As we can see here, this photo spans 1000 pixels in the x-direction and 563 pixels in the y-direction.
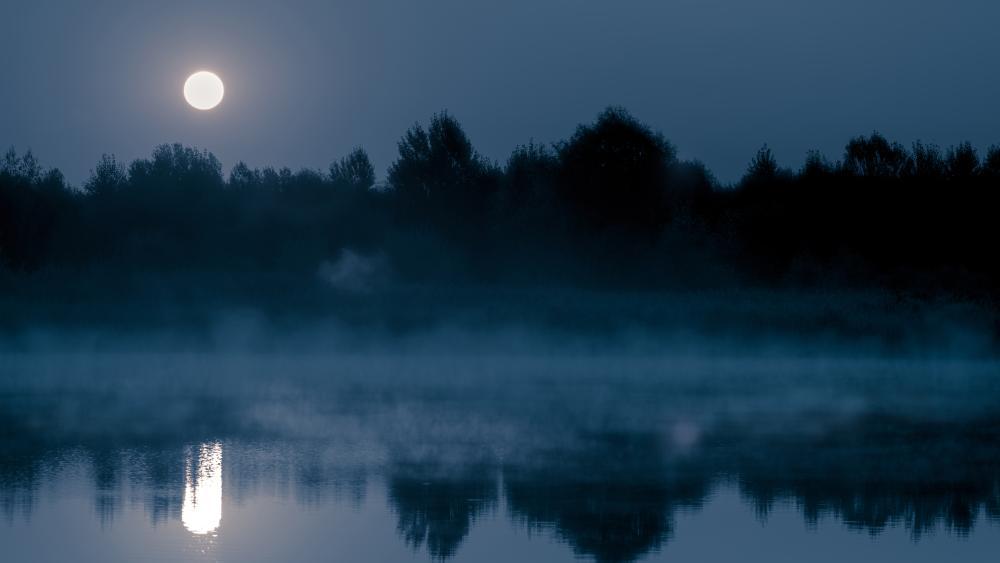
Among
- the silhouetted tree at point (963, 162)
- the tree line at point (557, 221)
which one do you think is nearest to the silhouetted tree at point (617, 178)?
the tree line at point (557, 221)

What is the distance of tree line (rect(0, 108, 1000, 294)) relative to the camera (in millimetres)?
41719

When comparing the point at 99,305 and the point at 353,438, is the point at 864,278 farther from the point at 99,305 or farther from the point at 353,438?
the point at 353,438

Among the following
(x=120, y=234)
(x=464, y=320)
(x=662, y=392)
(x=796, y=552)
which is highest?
(x=120, y=234)

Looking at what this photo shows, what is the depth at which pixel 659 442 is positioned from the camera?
14625 mm

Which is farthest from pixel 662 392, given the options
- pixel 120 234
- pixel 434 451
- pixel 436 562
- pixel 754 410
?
pixel 120 234

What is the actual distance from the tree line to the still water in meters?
19.3

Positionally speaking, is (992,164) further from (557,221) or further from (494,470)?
(494,470)

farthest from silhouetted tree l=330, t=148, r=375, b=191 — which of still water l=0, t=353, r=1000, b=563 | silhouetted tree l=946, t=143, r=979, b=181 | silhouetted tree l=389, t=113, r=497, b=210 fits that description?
still water l=0, t=353, r=1000, b=563

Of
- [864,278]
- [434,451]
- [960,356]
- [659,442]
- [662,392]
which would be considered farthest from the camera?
[864,278]

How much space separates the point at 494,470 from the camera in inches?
487

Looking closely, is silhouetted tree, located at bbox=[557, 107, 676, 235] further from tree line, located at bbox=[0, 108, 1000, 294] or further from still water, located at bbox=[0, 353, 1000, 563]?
still water, located at bbox=[0, 353, 1000, 563]

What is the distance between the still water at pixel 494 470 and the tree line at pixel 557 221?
19250 mm

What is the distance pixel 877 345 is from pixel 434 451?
18.5m

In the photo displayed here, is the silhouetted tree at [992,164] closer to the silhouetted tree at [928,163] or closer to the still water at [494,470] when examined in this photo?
the silhouetted tree at [928,163]
